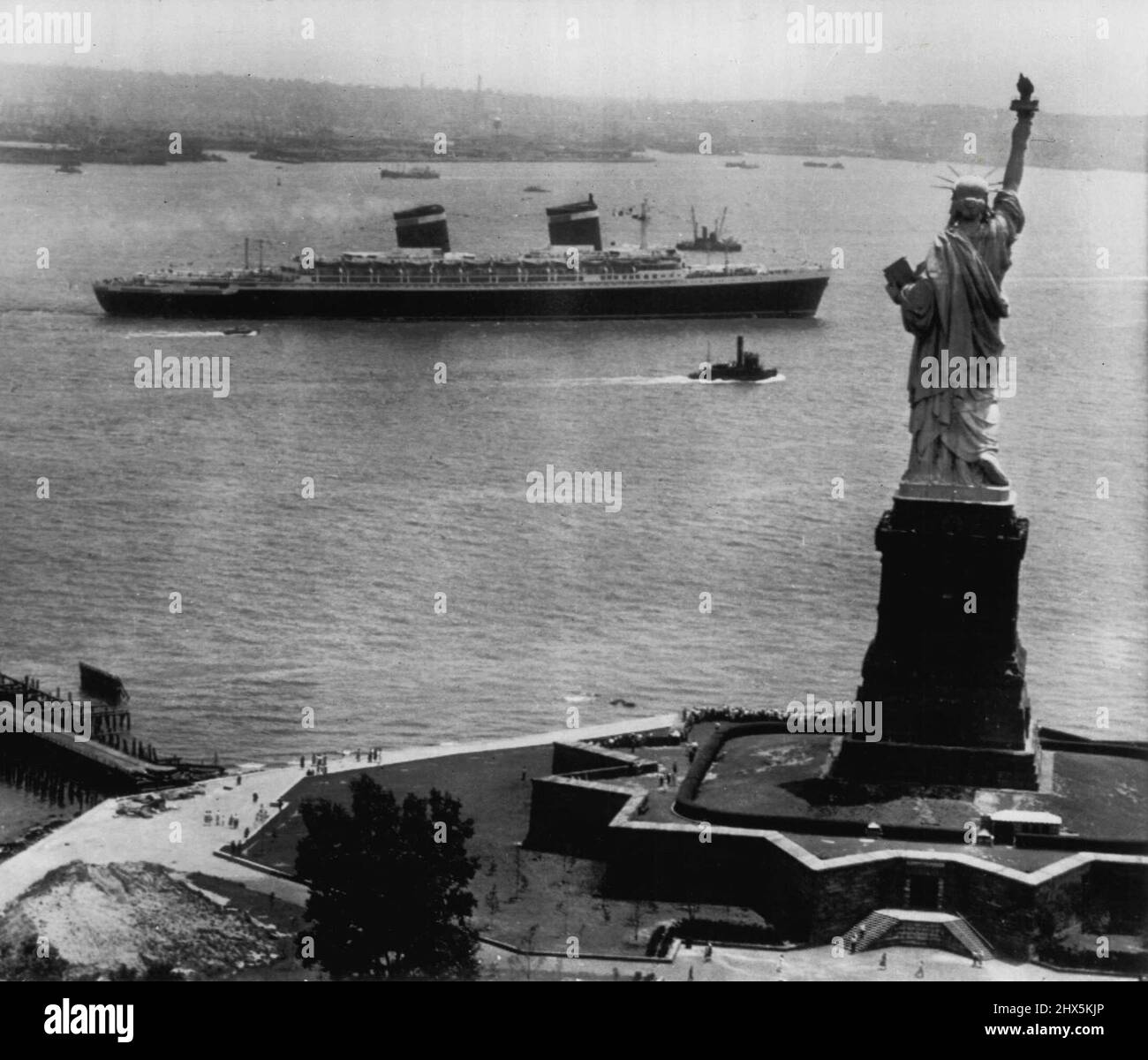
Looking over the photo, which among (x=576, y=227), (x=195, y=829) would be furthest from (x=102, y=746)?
(x=576, y=227)

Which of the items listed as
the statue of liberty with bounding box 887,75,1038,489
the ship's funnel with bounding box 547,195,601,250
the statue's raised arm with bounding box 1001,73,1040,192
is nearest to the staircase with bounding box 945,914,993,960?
the statue of liberty with bounding box 887,75,1038,489

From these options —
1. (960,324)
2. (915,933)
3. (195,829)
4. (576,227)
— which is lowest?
(195,829)

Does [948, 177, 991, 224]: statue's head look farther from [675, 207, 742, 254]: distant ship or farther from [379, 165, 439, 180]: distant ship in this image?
[379, 165, 439, 180]: distant ship

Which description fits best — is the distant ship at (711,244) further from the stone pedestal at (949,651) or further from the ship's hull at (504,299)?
the stone pedestal at (949,651)

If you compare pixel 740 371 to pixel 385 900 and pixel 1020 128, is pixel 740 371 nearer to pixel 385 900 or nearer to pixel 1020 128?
pixel 1020 128

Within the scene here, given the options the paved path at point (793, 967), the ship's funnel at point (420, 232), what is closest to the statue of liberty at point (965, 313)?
the paved path at point (793, 967)

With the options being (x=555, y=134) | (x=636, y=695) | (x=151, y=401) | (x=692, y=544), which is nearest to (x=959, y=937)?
(x=636, y=695)

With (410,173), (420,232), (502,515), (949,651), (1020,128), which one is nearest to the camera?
(1020,128)
